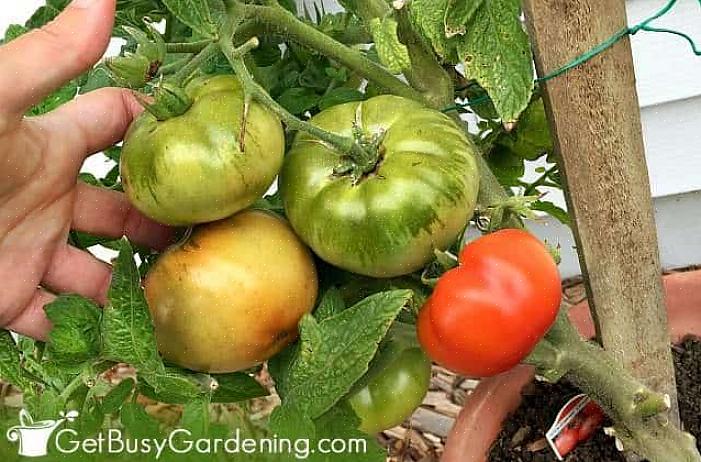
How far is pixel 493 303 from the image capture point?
658mm

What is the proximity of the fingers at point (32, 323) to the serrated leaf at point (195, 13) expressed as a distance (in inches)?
13.3

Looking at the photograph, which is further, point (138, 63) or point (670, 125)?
point (670, 125)

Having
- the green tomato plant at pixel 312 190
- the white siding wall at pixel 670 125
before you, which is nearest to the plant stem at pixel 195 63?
the green tomato plant at pixel 312 190

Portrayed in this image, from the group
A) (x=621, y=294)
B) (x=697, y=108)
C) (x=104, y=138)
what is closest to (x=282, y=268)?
(x=104, y=138)

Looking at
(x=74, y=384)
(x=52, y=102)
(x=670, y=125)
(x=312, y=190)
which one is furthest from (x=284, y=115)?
(x=670, y=125)

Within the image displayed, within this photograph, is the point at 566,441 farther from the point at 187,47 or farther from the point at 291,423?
the point at 187,47

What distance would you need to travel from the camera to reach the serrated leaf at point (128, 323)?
2.10 feet

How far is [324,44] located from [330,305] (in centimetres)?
24

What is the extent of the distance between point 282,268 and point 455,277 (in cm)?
14

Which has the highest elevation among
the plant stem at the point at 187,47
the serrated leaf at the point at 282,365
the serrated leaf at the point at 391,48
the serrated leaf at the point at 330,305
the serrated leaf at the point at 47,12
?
the serrated leaf at the point at 47,12

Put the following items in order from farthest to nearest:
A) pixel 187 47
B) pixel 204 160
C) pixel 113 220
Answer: pixel 113 220 → pixel 187 47 → pixel 204 160

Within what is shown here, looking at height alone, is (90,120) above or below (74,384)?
above

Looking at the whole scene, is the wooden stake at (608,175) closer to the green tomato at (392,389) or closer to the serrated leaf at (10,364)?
the green tomato at (392,389)

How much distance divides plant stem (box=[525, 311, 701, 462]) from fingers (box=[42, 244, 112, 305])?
433 mm
